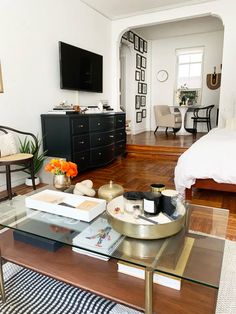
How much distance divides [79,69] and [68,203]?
10.3ft

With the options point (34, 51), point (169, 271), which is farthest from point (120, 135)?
point (169, 271)

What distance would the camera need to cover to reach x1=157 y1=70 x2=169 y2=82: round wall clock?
7.21 m

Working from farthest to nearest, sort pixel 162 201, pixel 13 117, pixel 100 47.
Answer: pixel 100 47
pixel 13 117
pixel 162 201

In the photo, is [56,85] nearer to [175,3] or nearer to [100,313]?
[175,3]

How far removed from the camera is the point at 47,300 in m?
1.30

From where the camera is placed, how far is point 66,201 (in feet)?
4.64

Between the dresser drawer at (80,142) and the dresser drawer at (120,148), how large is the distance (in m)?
0.90

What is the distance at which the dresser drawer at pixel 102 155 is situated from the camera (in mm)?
3765

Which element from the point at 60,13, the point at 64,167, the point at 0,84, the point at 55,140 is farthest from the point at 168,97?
the point at 64,167

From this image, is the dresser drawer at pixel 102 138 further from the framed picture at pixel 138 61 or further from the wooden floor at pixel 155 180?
the framed picture at pixel 138 61

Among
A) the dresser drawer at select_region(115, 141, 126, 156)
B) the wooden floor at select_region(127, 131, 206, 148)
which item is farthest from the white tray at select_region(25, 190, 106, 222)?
the wooden floor at select_region(127, 131, 206, 148)

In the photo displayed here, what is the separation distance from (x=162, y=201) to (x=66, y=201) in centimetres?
56

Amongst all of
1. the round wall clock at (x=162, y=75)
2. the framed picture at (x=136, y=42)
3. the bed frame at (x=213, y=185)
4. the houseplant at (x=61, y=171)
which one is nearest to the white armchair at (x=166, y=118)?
the round wall clock at (x=162, y=75)

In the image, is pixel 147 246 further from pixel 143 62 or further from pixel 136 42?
pixel 143 62
